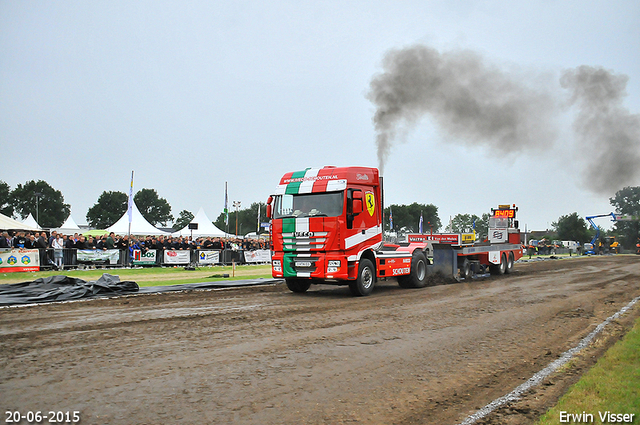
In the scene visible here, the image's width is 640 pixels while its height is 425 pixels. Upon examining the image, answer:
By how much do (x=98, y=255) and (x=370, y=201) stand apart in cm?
1535

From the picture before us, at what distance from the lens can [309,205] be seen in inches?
515

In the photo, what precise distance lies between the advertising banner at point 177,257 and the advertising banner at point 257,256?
409 centimetres

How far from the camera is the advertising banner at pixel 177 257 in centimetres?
2525

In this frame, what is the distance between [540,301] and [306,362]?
8.38m

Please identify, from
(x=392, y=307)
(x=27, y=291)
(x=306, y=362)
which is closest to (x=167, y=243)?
(x=27, y=291)

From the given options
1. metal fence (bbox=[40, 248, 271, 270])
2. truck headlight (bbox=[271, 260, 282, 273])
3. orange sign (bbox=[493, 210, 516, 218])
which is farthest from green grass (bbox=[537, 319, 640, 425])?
orange sign (bbox=[493, 210, 516, 218])

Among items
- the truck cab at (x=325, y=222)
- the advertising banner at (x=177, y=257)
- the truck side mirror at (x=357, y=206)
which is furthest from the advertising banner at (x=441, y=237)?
the advertising banner at (x=177, y=257)

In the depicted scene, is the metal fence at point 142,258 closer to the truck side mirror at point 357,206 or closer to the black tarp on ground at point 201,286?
the black tarp on ground at point 201,286

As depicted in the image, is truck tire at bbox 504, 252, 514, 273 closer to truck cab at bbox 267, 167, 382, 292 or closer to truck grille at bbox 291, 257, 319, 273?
truck cab at bbox 267, 167, 382, 292

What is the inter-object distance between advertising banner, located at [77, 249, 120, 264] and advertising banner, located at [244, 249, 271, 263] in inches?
314

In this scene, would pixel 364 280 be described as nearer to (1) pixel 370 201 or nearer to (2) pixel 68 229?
(1) pixel 370 201

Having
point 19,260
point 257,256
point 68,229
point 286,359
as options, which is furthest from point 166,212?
point 286,359

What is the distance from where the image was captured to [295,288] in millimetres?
14281

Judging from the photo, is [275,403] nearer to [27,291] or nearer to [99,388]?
[99,388]
